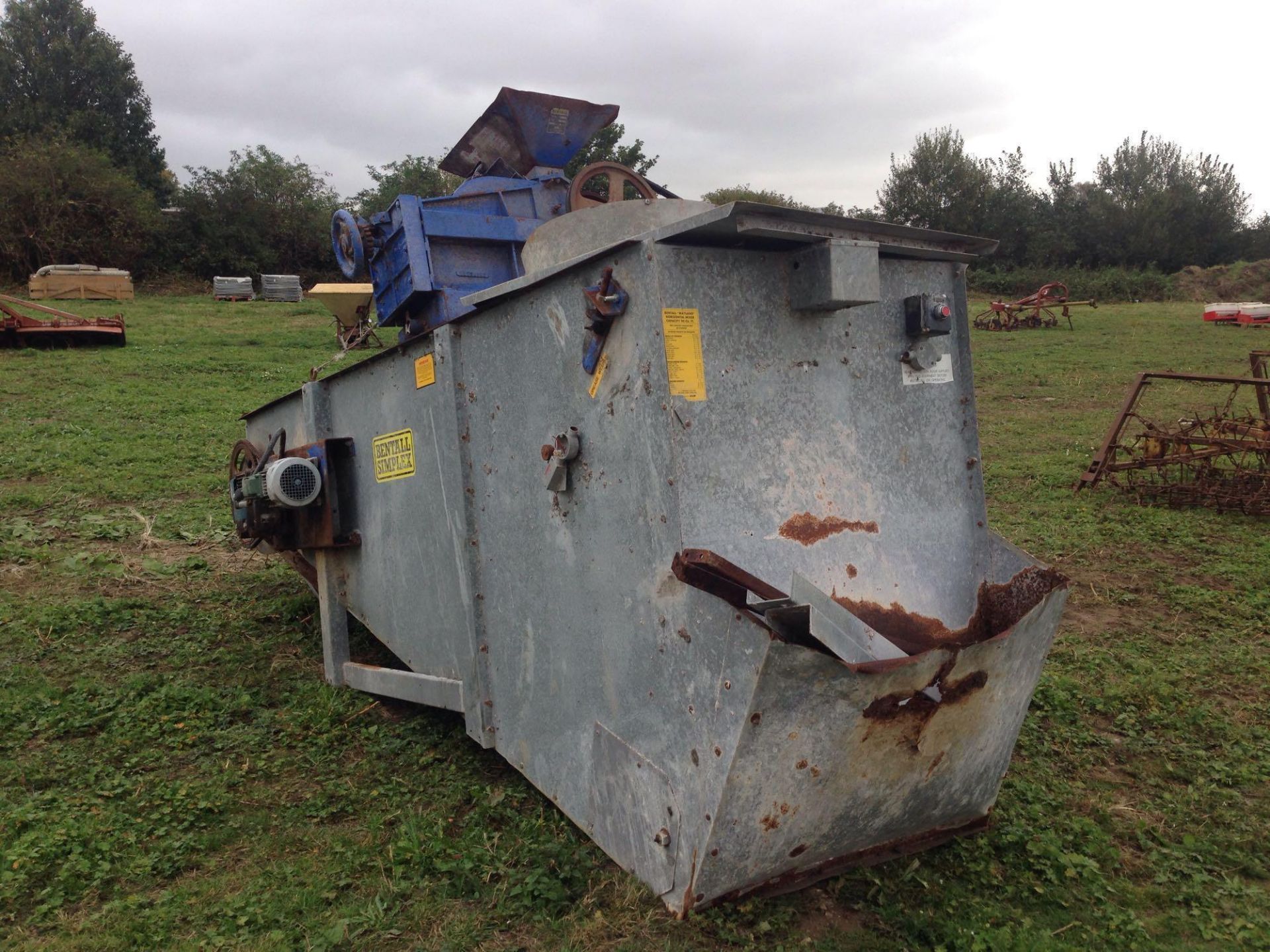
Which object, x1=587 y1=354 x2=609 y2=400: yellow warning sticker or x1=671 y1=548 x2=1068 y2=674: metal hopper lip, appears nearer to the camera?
x1=671 y1=548 x2=1068 y2=674: metal hopper lip

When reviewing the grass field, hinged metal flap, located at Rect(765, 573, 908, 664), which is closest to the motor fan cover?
the grass field

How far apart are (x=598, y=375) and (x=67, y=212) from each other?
28.6m

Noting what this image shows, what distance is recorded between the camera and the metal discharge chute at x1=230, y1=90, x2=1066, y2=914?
2303 millimetres

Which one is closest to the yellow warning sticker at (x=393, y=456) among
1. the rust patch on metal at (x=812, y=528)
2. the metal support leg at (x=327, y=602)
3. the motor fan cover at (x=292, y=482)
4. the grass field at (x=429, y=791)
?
the motor fan cover at (x=292, y=482)

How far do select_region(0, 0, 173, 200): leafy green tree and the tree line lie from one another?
2.1 inches

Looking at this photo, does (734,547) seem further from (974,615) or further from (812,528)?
(974,615)

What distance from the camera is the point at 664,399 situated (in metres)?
2.34

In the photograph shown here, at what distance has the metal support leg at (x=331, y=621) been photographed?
4359mm

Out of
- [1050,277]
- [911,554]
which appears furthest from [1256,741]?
[1050,277]

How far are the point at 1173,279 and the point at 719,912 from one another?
3452 cm

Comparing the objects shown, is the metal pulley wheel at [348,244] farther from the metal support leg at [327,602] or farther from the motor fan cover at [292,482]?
the motor fan cover at [292,482]

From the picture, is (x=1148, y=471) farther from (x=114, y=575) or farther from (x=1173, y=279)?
(x=1173, y=279)

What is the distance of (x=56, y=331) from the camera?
14336mm

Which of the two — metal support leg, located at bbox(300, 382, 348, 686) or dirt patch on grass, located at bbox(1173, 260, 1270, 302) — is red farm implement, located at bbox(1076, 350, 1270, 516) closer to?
metal support leg, located at bbox(300, 382, 348, 686)
